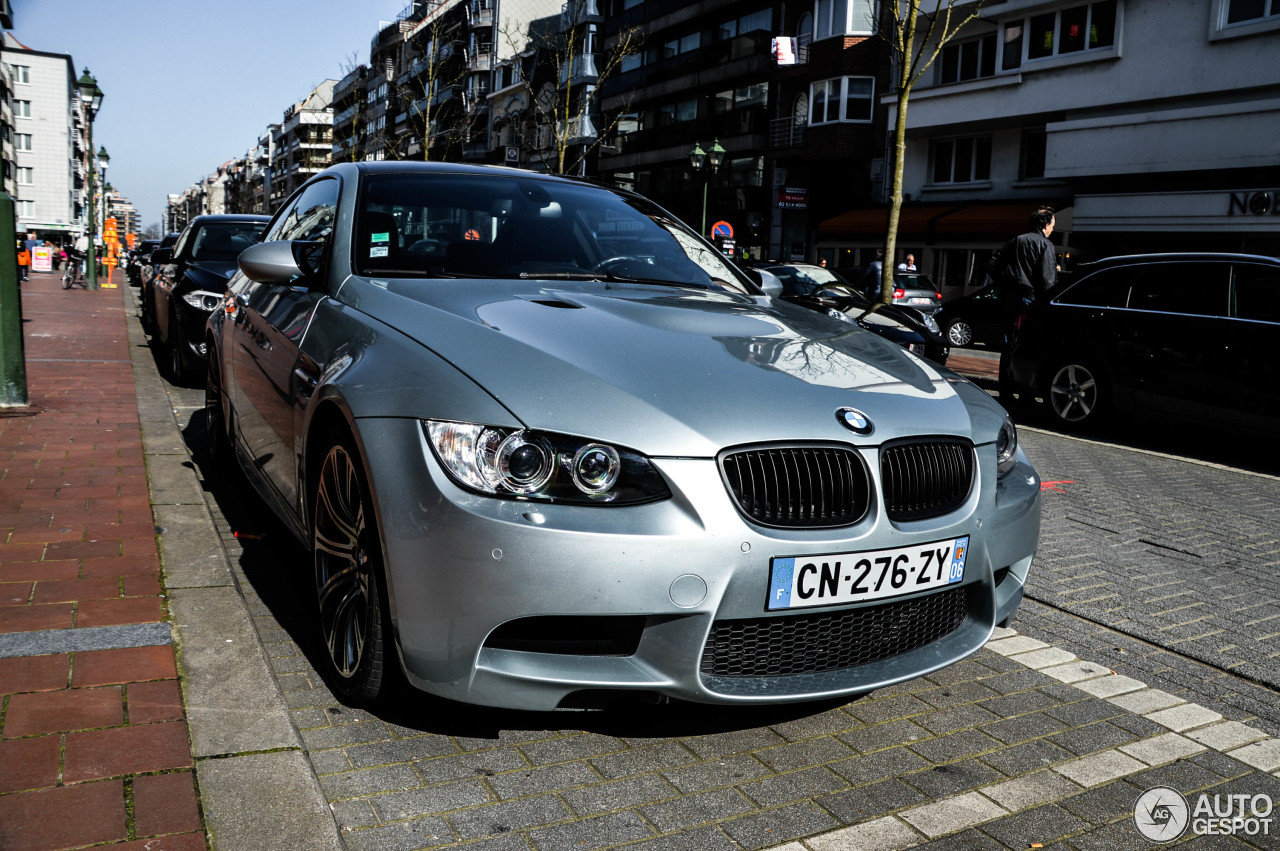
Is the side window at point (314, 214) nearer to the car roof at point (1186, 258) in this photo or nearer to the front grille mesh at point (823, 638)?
the front grille mesh at point (823, 638)

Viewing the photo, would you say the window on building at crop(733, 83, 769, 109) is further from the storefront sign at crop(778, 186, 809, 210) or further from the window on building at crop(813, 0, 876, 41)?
the storefront sign at crop(778, 186, 809, 210)

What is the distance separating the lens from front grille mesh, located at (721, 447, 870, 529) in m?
2.64

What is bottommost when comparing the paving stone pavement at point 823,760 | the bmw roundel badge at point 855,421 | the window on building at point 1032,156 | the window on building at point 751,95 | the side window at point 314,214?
the paving stone pavement at point 823,760

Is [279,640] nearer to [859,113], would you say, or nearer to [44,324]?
[44,324]

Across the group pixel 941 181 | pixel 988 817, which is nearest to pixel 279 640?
pixel 988 817

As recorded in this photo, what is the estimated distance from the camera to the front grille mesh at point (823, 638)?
2676 mm

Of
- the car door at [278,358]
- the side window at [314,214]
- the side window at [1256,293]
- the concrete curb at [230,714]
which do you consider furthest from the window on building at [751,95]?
the concrete curb at [230,714]

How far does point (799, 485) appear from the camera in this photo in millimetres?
2693

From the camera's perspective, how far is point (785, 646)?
2.74m

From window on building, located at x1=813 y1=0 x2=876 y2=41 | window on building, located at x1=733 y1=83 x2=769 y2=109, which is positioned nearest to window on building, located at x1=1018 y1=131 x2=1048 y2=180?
window on building, located at x1=813 y1=0 x2=876 y2=41

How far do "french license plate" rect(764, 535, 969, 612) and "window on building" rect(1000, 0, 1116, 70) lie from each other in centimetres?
2901

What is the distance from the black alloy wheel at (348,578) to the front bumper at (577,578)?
19cm

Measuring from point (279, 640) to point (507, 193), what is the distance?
6.00 ft

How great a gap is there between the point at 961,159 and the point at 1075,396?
26.2 meters
